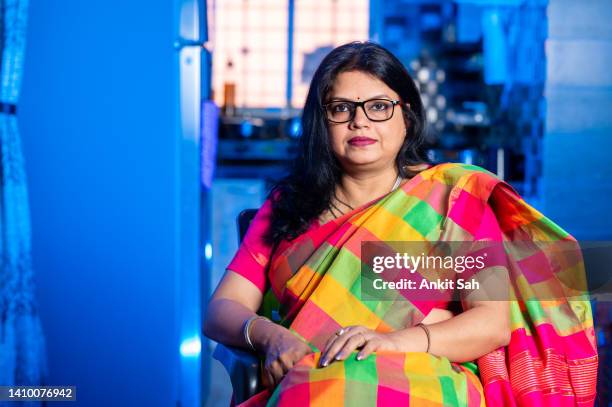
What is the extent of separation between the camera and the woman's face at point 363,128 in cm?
154

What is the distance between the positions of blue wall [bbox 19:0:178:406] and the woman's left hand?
3.05ft

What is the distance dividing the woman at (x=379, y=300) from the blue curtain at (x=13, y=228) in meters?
0.73

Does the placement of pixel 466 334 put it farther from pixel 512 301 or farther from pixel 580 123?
pixel 580 123

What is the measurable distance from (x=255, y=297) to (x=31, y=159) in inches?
34.4

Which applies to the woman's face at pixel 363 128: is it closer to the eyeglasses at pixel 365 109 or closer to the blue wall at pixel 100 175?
the eyeglasses at pixel 365 109

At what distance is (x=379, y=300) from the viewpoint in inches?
55.7

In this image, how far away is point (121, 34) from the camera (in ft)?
6.68

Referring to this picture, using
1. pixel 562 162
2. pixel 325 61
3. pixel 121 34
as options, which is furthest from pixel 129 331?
pixel 562 162

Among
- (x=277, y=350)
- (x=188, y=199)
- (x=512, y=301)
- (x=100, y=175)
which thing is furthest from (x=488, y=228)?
(x=100, y=175)

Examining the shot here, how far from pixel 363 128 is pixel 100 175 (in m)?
0.92

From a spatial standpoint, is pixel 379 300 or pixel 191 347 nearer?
pixel 379 300

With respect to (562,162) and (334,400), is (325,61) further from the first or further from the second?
(562,162)

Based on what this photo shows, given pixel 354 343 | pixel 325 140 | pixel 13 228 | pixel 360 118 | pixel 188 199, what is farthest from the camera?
pixel 188 199

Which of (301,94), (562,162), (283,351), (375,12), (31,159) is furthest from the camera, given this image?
(301,94)
